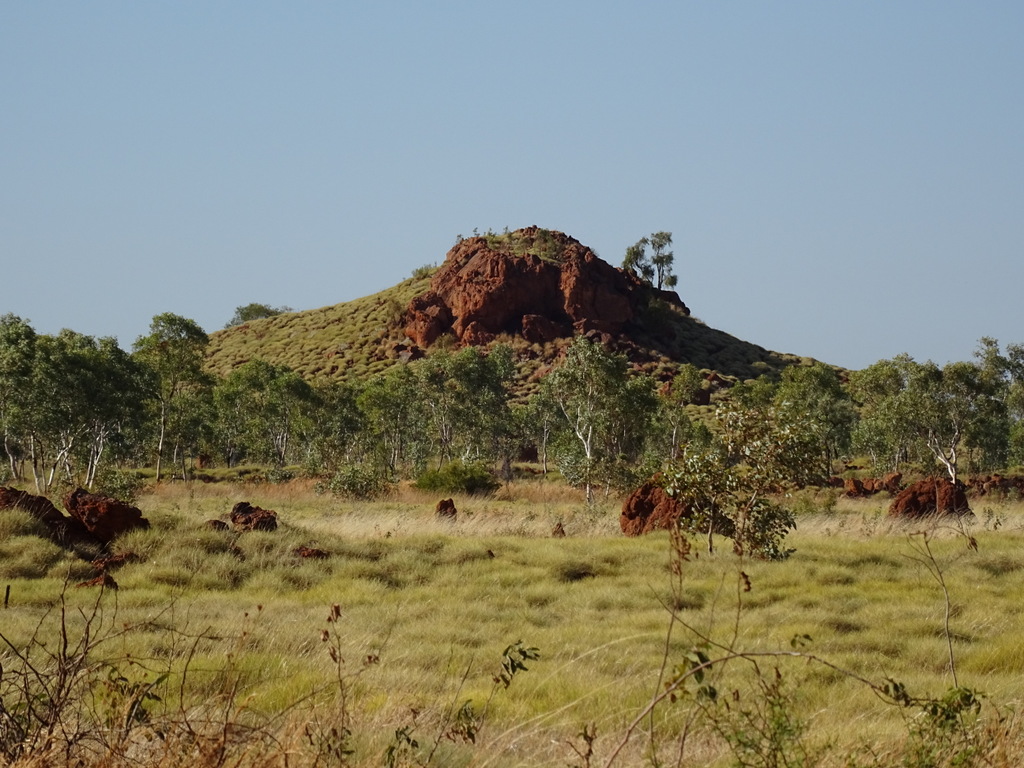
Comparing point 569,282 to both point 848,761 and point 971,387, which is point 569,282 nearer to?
point 971,387

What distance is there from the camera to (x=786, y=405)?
18.2 m

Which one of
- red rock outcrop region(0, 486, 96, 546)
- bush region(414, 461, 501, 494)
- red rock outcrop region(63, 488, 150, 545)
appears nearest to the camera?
red rock outcrop region(0, 486, 96, 546)

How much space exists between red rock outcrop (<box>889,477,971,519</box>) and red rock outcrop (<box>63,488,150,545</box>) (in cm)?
1813

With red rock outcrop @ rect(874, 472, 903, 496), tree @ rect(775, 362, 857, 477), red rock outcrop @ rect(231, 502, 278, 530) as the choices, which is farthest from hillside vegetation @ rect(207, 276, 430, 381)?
red rock outcrop @ rect(231, 502, 278, 530)

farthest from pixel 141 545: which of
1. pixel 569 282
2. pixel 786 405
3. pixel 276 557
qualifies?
pixel 569 282

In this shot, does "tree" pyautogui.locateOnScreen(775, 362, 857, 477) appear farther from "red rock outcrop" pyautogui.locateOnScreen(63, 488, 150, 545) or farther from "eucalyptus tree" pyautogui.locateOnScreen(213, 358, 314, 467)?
"red rock outcrop" pyautogui.locateOnScreen(63, 488, 150, 545)

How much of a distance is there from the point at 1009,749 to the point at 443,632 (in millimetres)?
6932

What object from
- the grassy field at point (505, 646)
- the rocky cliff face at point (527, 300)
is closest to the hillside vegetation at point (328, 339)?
the rocky cliff face at point (527, 300)

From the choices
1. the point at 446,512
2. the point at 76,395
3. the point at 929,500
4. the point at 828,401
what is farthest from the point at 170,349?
the point at 828,401

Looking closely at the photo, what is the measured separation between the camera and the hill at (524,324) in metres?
107

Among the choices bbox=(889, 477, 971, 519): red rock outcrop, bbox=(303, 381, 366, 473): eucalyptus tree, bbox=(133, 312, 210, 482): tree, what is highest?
bbox=(133, 312, 210, 482): tree

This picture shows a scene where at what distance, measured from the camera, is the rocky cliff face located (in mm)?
109438

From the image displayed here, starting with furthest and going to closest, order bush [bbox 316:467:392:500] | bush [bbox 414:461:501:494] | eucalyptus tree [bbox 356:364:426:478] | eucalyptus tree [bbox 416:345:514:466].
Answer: eucalyptus tree [bbox 416:345:514:466] → eucalyptus tree [bbox 356:364:426:478] → bush [bbox 414:461:501:494] → bush [bbox 316:467:392:500]

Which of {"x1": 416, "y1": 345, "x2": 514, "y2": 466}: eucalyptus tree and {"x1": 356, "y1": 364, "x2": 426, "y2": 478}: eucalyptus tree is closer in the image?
{"x1": 356, "y1": 364, "x2": 426, "y2": 478}: eucalyptus tree
